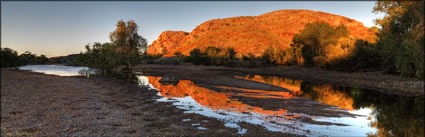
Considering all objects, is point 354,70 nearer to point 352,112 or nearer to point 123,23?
point 352,112

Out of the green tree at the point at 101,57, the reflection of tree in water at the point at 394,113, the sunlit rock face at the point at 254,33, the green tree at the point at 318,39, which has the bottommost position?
the reflection of tree in water at the point at 394,113

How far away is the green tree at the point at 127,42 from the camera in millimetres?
49562

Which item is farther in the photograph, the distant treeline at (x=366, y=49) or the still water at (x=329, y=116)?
the distant treeline at (x=366, y=49)

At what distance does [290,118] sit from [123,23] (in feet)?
147

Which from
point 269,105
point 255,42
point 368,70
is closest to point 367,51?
point 368,70

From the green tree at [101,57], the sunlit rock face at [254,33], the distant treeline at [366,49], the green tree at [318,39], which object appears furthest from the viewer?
the sunlit rock face at [254,33]

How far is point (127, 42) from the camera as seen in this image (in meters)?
50.3

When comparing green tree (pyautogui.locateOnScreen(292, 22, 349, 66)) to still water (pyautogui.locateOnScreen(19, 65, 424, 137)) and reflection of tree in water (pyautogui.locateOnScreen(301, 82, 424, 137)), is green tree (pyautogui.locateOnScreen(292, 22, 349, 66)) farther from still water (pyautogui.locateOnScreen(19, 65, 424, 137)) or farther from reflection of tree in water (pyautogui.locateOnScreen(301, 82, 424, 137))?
still water (pyautogui.locateOnScreen(19, 65, 424, 137))

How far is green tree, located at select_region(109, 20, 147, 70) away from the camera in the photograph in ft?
163

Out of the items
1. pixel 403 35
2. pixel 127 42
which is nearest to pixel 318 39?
pixel 403 35

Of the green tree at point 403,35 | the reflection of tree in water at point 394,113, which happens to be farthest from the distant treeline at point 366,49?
the reflection of tree in water at point 394,113

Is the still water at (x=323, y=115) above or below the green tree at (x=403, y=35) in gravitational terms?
below

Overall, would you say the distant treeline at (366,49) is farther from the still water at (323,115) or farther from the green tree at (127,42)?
the green tree at (127,42)

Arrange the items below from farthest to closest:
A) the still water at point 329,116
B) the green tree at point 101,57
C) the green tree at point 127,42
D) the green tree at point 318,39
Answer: the green tree at point 318,39, the green tree at point 127,42, the green tree at point 101,57, the still water at point 329,116
